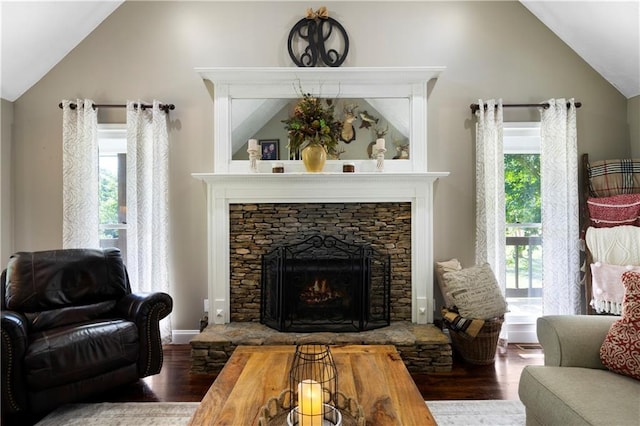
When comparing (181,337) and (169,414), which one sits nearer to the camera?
(169,414)

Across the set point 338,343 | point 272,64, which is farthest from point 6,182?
point 338,343

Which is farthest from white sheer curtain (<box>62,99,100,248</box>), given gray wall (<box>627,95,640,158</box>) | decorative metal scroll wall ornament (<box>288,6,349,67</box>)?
gray wall (<box>627,95,640,158</box>)

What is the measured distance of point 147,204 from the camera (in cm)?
311

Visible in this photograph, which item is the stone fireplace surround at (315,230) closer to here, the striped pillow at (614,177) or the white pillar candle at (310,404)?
the striped pillow at (614,177)

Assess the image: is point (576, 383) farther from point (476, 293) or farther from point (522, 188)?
point (522, 188)

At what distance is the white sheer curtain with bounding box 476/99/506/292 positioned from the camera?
3070mm

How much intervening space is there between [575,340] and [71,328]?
2.84m

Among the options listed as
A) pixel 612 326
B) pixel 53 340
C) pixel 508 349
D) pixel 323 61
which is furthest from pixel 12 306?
pixel 508 349

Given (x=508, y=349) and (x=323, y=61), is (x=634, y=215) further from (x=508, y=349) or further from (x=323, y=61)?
(x=323, y=61)

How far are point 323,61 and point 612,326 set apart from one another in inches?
111

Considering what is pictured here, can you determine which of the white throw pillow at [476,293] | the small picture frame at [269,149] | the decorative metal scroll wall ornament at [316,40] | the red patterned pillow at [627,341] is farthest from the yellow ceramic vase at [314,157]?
the red patterned pillow at [627,341]

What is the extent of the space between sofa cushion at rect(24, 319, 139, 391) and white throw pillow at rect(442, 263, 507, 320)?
7.86ft

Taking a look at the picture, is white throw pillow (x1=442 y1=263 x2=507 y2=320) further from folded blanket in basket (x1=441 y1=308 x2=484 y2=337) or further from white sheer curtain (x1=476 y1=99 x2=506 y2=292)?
white sheer curtain (x1=476 y1=99 x2=506 y2=292)

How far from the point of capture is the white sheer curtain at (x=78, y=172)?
3.11m
